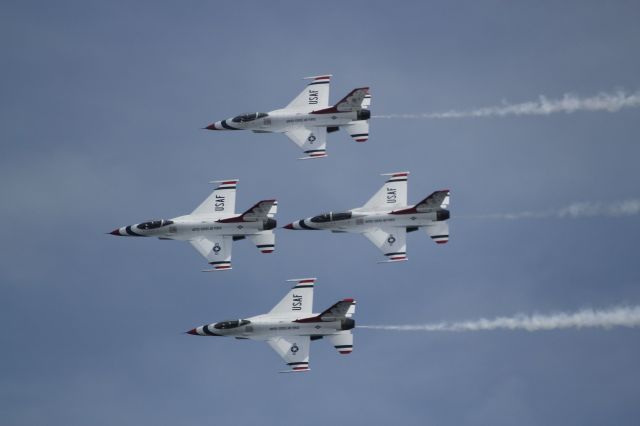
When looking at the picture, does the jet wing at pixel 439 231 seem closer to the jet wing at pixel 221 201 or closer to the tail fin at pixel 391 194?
the tail fin at pixel 391 194

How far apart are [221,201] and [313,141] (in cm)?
934

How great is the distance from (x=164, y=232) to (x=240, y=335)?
11714 millimetres

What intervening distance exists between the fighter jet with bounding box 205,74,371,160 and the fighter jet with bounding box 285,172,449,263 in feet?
17.5

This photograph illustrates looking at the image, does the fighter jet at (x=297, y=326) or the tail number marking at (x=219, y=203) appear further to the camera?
the tail number marking at (x=219, y=203)

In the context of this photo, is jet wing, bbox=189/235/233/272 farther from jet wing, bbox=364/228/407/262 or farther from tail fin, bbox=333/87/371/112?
tail fin, bbox=333/87/371/112

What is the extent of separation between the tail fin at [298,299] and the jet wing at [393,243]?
6.50 m

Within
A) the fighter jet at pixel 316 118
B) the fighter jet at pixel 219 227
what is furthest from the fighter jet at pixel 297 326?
the fighter jet at pixel 316 118

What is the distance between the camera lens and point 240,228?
583 ft

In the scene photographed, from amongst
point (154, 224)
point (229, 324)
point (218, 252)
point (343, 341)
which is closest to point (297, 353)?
point (343, 341)

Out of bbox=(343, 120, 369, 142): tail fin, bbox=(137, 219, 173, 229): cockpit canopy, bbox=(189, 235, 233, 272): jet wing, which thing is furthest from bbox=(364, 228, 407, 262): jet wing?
bbox=(137, 219, 173, 229): cockpit canopy

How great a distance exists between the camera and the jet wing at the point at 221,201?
7092 inches

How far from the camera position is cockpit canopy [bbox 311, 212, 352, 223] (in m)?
178

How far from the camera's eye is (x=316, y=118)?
181 meters

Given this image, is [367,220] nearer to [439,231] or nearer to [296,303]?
[439,231]
